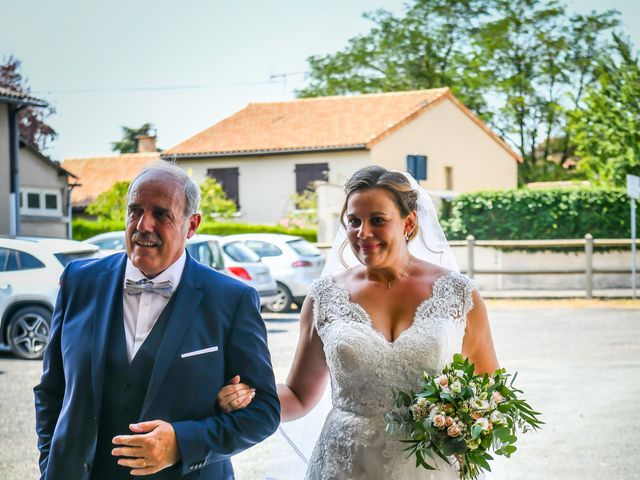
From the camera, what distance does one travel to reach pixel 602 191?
85.7 ft

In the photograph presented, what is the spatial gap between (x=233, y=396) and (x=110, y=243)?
1571cm

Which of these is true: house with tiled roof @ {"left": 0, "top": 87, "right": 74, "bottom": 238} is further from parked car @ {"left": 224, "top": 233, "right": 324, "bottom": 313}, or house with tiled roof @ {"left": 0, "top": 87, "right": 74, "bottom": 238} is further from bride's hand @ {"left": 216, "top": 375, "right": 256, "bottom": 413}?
bride's hand @ {"left": 216, "top": 375, "right": 256, "bottom": 413}

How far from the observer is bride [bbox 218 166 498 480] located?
141 inches

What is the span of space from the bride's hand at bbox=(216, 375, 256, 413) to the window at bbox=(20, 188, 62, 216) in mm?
30791

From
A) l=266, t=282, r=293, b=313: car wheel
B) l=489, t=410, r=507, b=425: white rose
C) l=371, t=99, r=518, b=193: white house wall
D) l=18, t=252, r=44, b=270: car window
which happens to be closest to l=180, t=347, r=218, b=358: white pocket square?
l=489, t=410, r=507, b=425: white rose

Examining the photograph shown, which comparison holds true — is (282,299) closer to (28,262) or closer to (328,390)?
(28,262)

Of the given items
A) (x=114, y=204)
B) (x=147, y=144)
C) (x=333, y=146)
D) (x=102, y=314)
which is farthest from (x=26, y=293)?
(x=147, y=144)

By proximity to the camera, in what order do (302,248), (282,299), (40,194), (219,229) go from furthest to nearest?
(40,194), (219,229), (302,248), (282,299)

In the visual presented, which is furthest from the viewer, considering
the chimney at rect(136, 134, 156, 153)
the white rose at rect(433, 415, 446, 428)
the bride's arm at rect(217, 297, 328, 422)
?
the chimney at rect(136, 134, 156, 153)

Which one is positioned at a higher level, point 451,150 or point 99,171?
point 451,150

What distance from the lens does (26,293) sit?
12656 mm

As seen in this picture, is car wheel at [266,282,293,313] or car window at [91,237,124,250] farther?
car wheel at [266,282,293,313]

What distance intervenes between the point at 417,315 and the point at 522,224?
2399 centimetres

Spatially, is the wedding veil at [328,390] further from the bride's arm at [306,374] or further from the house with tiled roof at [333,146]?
the house with tiled roof at [333,146]
